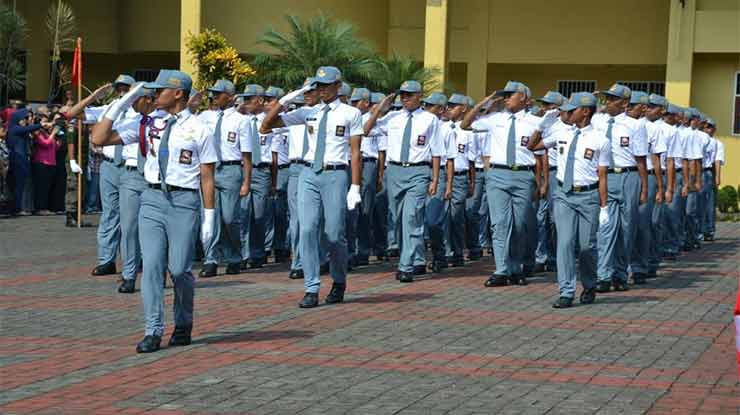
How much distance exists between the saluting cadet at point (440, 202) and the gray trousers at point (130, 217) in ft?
13.1

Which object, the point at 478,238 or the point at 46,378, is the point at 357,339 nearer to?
the point at 46,378

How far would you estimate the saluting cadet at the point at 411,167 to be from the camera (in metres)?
15.5

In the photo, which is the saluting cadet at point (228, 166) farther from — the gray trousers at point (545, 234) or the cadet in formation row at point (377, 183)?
the gray trousers at point (545, 234)

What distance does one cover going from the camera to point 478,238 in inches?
748

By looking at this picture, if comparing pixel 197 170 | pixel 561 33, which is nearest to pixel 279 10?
pixel 561 33

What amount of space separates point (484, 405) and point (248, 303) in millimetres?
5022

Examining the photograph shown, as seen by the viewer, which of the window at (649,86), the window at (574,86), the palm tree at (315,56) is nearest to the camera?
the palm tree at (315,56)

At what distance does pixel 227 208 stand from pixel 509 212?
338 cm

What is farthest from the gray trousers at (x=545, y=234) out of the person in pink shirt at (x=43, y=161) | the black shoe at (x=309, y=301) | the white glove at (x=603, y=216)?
the person in pink shirt at (x=43, y=161)

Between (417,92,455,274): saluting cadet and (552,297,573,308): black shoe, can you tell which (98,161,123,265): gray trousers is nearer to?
(417,92,455,274): saluting cadet

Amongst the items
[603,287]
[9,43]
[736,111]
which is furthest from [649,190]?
[736,111]

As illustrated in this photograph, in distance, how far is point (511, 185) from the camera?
15.1 meters

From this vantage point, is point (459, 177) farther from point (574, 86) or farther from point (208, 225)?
point (574, 86)

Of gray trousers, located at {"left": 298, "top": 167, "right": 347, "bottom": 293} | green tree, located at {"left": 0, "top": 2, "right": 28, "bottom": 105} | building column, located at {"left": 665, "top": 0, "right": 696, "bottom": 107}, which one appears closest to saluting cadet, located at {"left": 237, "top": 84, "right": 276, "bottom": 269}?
gray trousers, located at {"left": 298, "top": 167, "right": 347, "bottom": 293}
